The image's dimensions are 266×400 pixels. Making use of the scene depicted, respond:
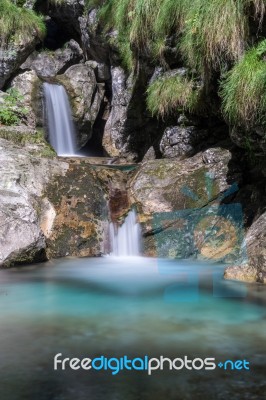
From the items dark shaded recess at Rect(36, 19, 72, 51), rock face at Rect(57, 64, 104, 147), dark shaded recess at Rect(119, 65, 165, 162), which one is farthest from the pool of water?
dark shaded recess at Rect(36, 19, 72, 51)

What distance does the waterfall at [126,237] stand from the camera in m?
7.25

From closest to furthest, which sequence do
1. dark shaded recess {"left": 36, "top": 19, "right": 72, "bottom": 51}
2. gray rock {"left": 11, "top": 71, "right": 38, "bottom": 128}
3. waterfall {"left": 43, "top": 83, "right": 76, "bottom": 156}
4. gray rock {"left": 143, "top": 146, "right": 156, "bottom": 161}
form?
gray rock {"left": 143, "top": 146, "right": 156, "bottom": 161} → gray rock {"left": 11, "top": 71, "right": 38, "bottom": 128} → waterfall {"left": 43, "top": 83, "right": 76, "bottom": 156} → dark shaded recess {"left": 36, "top": 19, "right": 72, "bottom": 51}

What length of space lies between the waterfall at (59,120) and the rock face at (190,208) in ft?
15.2

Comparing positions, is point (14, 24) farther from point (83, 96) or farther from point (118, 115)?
point (118, 115)

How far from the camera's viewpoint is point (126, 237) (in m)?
7.36

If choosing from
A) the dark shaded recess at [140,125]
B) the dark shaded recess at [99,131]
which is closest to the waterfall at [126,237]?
the dark shaded recess at [140,125]

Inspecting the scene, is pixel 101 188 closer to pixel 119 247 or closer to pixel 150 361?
pixel 119 247

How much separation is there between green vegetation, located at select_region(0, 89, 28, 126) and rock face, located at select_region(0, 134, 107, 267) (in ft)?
4.70

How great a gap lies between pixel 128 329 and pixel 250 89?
349 cm

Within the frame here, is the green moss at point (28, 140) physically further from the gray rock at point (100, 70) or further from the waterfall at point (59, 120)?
the gray rock at point (100, 70)

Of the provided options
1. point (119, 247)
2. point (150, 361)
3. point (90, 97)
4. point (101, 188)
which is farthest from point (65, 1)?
point (150, 361)

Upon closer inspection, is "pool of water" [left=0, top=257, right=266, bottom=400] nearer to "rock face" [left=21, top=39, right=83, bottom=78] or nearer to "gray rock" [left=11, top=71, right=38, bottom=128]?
"gray rock" [left=11, top=71, right=38, bottom=128]

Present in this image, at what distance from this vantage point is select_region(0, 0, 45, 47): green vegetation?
11.1 metres

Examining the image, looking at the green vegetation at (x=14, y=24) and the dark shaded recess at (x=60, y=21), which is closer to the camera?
the green vegetation at (x=14, y=24)
